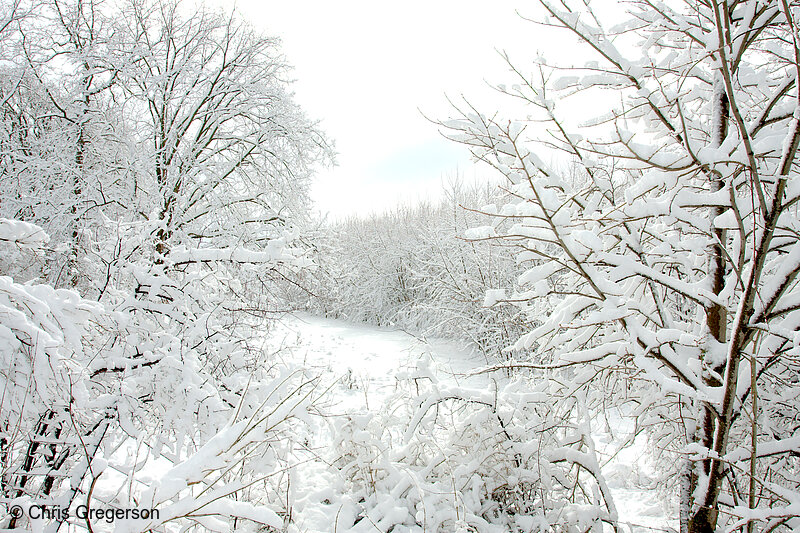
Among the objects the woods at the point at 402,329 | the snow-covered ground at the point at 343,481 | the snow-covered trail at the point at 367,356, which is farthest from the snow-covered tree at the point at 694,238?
the snow-covered trail at the point at 367,356

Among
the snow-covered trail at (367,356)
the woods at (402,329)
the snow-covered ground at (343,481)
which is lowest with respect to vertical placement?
the snow-covered trail at (367,356)

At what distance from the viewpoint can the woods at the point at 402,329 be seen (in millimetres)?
1590

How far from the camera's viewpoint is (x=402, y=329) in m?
4.07

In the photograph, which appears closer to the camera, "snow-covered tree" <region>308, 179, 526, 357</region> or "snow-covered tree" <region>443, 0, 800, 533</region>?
"snow-covered tree" <region>443, 0, 800, 533</region>

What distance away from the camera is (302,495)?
135 inches

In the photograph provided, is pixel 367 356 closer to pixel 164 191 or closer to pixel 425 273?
pixel 425 273

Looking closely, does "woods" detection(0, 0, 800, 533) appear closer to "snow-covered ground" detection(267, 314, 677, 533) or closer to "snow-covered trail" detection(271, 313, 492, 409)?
"snow-covered ground" detection(267, 314, 677, 533)

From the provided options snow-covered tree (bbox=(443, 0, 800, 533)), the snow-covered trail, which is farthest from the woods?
the snow-covered trail

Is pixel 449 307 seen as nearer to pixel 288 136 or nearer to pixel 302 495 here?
pixel 288 136

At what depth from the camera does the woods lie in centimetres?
159

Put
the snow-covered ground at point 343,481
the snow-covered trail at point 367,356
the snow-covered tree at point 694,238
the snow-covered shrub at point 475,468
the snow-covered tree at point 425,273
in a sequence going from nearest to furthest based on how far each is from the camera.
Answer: the snow-covered tree at point 694,238 < the snow-covered shrub at point 475,468 < the snow-covered ground at point 343,481 < the snow-covered trail at point 367,356 < the snow-covered tree at point 425,273

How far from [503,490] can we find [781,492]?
2.15m

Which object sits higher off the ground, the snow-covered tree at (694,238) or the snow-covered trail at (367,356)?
the snow-covered tree at (694,238)

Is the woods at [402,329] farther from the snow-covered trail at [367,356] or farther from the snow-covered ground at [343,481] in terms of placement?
the snow-covered trail at [367,356]
